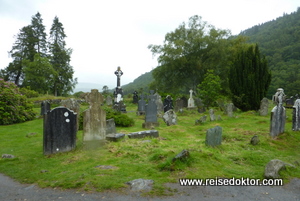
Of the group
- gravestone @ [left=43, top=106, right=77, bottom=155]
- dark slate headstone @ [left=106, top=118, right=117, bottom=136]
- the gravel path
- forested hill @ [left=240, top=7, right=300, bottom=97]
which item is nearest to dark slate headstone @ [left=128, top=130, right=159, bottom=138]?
dark slate headstone @ [left=106, top=118, right=117, bottom=136]

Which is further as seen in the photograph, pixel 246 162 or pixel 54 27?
pixel 54 27

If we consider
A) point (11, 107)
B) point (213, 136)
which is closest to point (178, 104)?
point (11, 107)

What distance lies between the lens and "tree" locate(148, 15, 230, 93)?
33719mm

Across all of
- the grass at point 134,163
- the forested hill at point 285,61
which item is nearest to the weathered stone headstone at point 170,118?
the grass at point 134,163

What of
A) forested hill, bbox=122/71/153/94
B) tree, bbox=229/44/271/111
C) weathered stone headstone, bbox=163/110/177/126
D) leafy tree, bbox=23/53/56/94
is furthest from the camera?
forested hill, bbox=122/71/153/94

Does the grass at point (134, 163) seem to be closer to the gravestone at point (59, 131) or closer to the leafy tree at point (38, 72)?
the gravestone at point (59, 131)

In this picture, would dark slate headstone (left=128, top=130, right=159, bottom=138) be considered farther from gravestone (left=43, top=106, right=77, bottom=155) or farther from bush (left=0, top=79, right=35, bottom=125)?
bush (left=0, top=79, right=35, bottom=125)

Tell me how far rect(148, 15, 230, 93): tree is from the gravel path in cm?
3042

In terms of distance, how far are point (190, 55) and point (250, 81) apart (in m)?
17.5

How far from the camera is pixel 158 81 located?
121ft

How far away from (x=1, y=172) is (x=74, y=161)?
168cm

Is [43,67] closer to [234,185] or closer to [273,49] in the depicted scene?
[234,185]

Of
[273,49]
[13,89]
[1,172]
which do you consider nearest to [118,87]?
[13,89]

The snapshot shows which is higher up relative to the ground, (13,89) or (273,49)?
(273,49)
